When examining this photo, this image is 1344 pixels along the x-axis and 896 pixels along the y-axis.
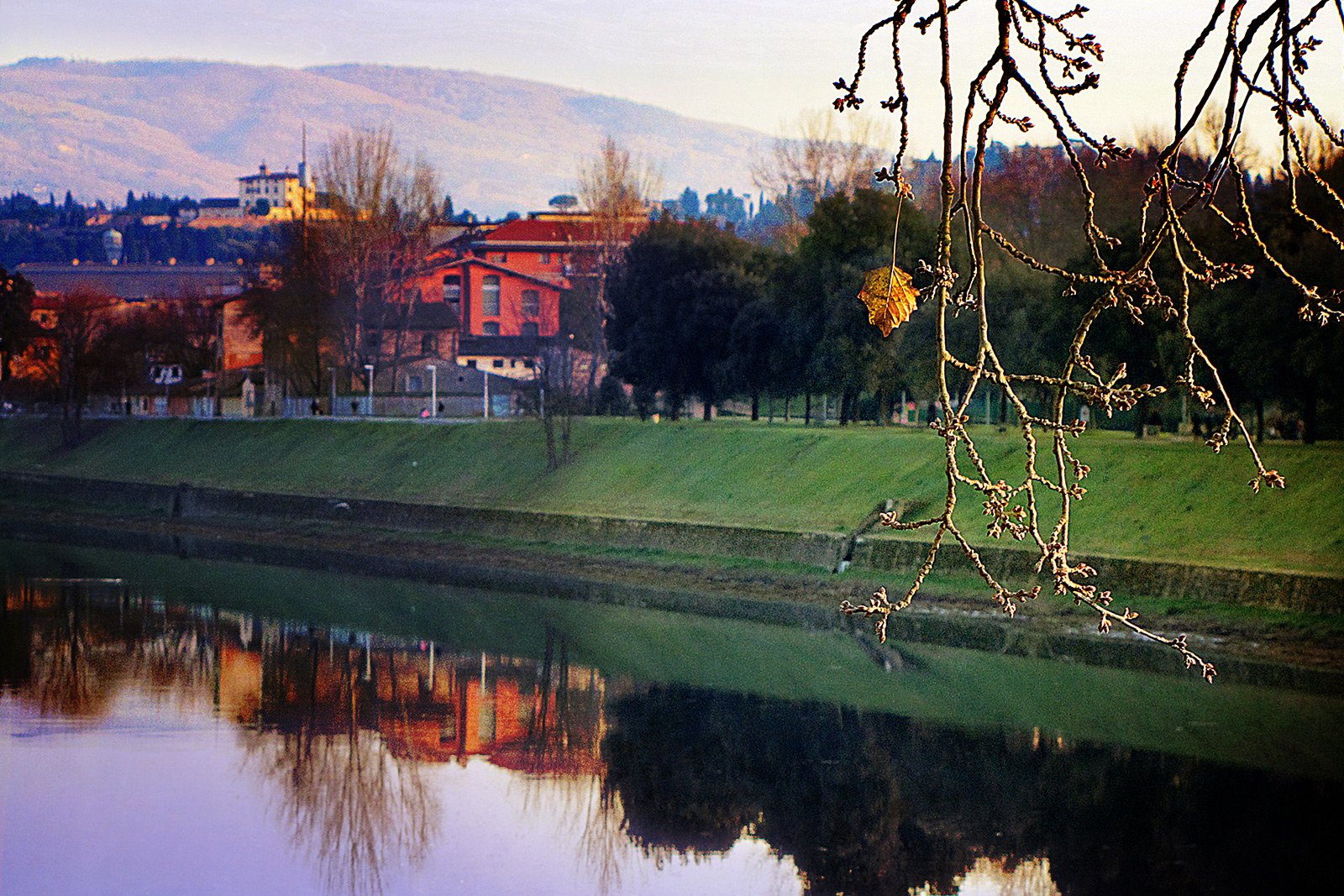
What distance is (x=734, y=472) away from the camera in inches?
1652

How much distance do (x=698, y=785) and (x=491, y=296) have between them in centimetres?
8508

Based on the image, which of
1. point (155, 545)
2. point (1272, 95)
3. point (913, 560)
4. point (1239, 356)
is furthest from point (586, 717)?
point (155, 545)

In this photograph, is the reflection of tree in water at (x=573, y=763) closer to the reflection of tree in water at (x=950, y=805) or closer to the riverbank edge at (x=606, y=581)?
the reflection of tree in water at (x=950, y=805)

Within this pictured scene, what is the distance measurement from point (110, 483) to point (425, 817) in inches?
1655

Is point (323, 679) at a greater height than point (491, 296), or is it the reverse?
point (491, 296)

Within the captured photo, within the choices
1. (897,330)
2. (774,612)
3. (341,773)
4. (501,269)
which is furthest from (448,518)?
(501,269)

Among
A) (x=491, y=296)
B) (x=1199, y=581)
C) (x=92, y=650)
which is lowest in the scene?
(x=92, y=650)

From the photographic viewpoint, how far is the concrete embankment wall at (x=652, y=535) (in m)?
27.6

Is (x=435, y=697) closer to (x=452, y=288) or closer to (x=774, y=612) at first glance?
A: (x=774, y=612)

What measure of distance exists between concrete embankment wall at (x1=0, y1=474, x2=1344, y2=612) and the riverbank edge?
505mm

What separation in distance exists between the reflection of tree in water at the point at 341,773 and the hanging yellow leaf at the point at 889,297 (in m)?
14.2

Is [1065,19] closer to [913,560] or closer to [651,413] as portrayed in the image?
[913,560]

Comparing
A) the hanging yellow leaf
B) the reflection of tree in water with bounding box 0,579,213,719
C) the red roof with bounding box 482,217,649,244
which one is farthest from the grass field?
the red roof with bounding box 482,217,649,244

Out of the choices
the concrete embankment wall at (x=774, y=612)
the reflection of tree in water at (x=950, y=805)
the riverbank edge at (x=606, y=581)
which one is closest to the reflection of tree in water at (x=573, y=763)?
the reflection of tree in water at (x=950, y=805)
